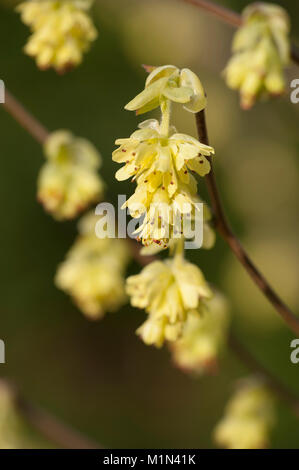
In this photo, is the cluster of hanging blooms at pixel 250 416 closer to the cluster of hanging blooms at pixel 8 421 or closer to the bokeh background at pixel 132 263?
the cluster of hanging blooms at pixel 8 421

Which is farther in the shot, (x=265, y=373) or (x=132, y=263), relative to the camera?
(x=132, y=263)

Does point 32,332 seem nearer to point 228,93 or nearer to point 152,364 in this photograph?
point 152,364

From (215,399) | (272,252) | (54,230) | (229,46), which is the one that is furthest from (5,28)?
(215,399)

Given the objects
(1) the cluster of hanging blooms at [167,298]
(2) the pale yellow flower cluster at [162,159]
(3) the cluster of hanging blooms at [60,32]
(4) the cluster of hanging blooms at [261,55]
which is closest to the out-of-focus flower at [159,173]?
(2) the pale yellow flower cluster at [162,159]

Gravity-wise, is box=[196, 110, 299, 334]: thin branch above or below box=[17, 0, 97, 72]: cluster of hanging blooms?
below

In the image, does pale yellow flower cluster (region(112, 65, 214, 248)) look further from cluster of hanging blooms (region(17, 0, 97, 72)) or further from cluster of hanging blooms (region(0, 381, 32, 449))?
cluster of hanging blooms (region(0, 381, 32, 449))

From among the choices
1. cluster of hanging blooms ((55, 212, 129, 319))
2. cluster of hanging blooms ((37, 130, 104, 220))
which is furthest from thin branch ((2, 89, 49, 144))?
cluster of hanging blooms ((55, 212, 129, 319))

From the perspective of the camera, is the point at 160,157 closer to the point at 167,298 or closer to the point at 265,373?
the point at 167,298

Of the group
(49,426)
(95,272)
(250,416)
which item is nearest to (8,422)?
(49,426)
